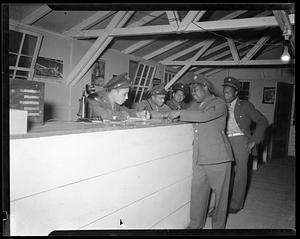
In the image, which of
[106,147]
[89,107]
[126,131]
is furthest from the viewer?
[89,107]

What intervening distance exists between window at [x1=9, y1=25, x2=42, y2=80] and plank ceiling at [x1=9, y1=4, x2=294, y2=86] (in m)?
0.15

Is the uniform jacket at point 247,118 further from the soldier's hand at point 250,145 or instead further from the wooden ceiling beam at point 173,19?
the wooden ceiling beam at point 173,19

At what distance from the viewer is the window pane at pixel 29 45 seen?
3.39 meters

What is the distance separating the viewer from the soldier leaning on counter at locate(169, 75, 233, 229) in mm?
2309

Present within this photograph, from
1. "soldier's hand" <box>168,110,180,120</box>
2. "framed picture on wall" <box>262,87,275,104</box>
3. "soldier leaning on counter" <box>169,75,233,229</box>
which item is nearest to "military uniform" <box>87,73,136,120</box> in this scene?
"soldier's hand" <box>168,110,180,120</box>

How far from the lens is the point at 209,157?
2318mm

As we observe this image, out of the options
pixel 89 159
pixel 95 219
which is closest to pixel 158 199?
pixel 95 219

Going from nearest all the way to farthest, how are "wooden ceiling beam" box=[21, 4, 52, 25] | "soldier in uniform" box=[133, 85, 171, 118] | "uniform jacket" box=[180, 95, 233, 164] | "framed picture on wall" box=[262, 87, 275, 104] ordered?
"uniform jacket" box=[180, 95, 233, 164] → "wooden ceiling beam" box=[21, 4, 52, 25] → "soldier in uniform" box=[133, 85, 171, 118] → "framed picture on wall" box=[262, 87, 275, 104]

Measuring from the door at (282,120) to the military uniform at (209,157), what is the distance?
499cm

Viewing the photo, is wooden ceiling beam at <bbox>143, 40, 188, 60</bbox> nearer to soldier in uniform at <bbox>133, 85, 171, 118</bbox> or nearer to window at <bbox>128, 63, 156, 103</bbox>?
window at <bbox>128, 63, 156, 103</bbox>

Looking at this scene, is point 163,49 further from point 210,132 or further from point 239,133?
point 210,132

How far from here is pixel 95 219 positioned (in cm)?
155
